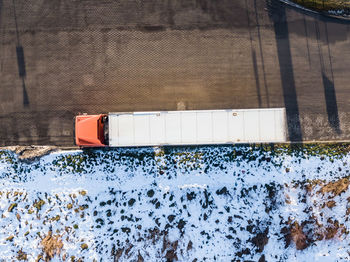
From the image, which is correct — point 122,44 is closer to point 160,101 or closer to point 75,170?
point 160,101

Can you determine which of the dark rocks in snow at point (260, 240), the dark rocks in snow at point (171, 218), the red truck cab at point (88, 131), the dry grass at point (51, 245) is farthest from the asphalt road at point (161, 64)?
the dark rocks in snow at point (171, 218)

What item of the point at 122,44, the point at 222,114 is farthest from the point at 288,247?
the point at 122,44

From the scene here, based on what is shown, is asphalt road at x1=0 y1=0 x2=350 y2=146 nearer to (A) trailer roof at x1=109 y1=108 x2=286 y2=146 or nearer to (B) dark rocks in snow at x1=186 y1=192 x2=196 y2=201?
(A) trailer roof at x1=109 y1=108 x2=286 y2=146

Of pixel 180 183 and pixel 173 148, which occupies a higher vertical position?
pixel 173 148

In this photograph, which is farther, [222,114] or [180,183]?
[180,183]

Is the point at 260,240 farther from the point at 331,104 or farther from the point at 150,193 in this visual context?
the point at 331,104

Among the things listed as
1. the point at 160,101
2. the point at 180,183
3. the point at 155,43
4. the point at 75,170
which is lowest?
the point at 180,183

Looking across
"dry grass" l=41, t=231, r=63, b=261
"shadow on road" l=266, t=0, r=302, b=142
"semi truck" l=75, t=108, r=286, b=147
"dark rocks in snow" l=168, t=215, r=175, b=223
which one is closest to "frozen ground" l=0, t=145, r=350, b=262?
"dry grass" l=41, t=231, r=63, b=261
